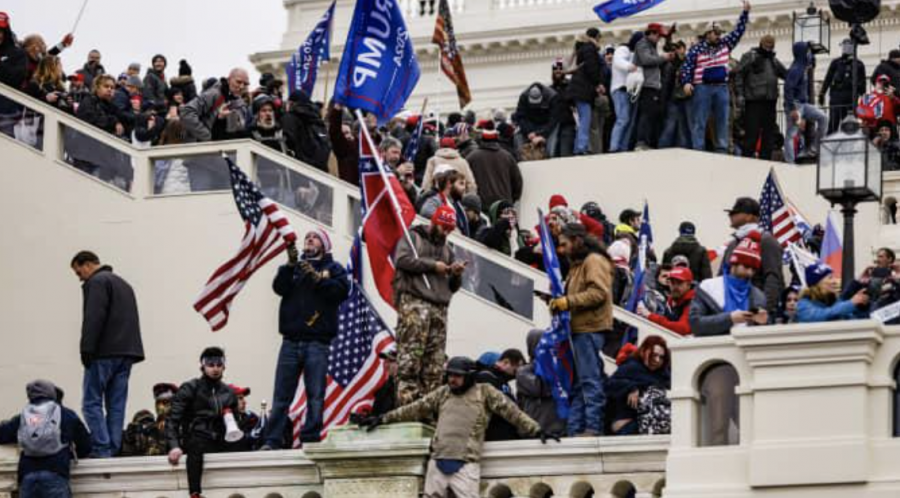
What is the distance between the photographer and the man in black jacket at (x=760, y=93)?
3369cm

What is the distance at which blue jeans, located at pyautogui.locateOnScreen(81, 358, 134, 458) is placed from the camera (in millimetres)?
24578

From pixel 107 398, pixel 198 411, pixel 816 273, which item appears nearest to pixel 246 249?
pixel 107 398

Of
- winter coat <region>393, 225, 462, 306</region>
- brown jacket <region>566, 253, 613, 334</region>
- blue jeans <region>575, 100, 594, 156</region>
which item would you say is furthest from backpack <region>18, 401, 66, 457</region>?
blue jeans <region>575, 100, 594, 156</region>

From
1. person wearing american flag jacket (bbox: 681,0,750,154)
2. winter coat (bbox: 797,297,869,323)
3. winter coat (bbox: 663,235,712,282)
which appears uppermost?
person wearing american flag jacket (bbox: 681,0,750,154)

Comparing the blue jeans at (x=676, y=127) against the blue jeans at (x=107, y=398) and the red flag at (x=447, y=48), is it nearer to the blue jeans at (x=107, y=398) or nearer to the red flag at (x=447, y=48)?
the red flag at (x=447, y=48)

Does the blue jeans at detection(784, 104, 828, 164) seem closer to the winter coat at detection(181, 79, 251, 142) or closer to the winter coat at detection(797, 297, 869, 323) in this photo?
the winter coat at detection(181, 79, 251, 142)

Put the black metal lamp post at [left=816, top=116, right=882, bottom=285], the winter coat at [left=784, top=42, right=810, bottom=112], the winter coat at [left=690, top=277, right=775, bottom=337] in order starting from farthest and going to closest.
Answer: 1. the winter coat at [left=784, top=42, right=810, bottom=112]
2. the black metal lamp post at [left=816, top=116, right=882, bottom=285]
3. the winter coat at [left=690, top=277, right=775, bottom=337]

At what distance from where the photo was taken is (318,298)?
2459 centimetres

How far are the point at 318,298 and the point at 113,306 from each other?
5.67 feet

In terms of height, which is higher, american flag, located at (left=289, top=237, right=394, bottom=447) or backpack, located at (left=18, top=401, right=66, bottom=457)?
american flag, located at (left=289, top=237, right=394, bottom=447)

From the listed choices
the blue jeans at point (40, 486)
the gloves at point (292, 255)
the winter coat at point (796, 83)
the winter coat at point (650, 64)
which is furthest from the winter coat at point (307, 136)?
the blue jeans at point (40, 486)

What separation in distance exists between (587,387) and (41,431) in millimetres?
4411

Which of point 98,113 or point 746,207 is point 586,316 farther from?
point 98,113

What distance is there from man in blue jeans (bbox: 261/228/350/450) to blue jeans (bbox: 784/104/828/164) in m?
10.4
